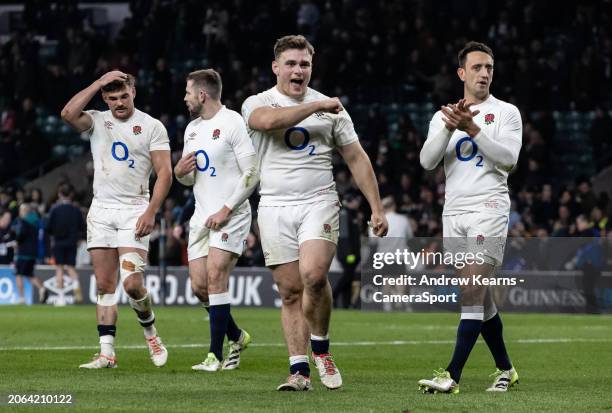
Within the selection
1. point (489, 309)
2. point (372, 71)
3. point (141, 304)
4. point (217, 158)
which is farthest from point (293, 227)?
point (372, 71)

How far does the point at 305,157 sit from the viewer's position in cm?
992

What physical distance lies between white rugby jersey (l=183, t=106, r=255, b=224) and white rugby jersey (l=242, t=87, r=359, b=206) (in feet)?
7.13

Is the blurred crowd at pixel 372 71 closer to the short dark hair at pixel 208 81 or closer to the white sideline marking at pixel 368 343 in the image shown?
the white sideline marking at pixel 368 343

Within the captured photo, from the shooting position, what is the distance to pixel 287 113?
9.50 m

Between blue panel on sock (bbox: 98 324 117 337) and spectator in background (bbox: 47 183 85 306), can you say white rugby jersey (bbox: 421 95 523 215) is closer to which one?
blue panel on sock (bbox: 98 324 117 337)

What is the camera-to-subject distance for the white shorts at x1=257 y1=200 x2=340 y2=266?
32.3 feet

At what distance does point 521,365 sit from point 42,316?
35.5 ft

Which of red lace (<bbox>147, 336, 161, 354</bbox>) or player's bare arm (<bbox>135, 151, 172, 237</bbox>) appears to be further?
red lace (<bbox>147, 336, 161, 354</bbox>)

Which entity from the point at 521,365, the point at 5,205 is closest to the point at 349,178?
the point at 5,205

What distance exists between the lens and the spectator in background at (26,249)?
1072 inches

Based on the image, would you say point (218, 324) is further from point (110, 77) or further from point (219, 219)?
point (110, 77)

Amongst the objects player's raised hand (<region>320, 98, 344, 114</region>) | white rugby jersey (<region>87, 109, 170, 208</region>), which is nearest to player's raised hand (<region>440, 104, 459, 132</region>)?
player's raised hand (<region>320, 98, 344, 114</region>)

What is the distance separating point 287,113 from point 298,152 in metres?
0.49

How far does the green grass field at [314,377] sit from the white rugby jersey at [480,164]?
135 centimetres
